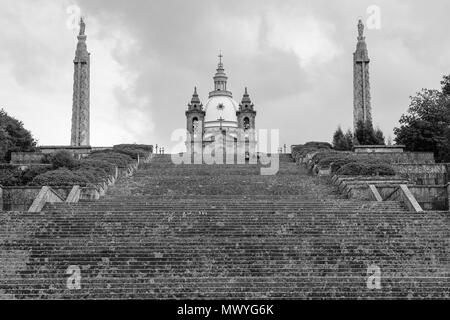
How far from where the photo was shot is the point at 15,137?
1903 inches

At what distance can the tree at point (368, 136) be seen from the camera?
168ft

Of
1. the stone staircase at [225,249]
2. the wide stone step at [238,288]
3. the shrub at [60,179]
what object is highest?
the shrub at [60,179]

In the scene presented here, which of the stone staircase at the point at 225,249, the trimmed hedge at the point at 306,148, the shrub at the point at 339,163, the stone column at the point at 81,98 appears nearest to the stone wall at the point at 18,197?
the stone staircase at the point at 225,249

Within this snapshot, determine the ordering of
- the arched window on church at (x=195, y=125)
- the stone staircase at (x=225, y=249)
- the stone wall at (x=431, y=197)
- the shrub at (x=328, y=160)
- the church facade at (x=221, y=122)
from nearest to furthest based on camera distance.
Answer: the stone staircase at (x=225, y=249)
the stone wall at (x=431, y=197)
the shrub at (x=328, y=160)
the church facade at (x=221, y=122)
the arched window on church at (x=195, y=125)

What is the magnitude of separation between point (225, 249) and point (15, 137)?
3136 centimetres

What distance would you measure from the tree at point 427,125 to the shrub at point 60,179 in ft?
79.8

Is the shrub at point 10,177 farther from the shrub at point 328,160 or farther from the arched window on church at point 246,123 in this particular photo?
the arched window on church at point 246,123

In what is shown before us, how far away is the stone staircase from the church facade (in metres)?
58.2

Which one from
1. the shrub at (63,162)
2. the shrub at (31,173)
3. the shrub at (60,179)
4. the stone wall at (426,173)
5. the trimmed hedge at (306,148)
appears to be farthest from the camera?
the trimmed hedge at (306,148)

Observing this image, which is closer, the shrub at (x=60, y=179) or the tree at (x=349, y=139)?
the shrub at (x=60, y=179)

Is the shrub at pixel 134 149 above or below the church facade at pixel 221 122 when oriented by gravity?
below
